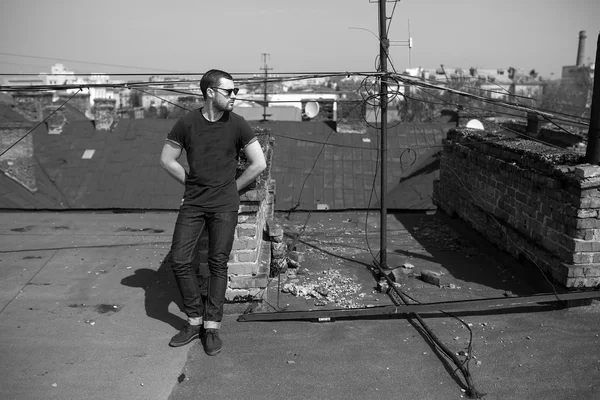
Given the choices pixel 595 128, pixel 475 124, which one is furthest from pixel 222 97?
pixel 475 124

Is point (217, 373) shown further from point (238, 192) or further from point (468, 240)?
point (468, 240)

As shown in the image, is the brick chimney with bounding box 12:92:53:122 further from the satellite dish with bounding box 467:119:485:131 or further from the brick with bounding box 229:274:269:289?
the brick with bounding box 229:274:269:289

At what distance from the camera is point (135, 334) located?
196 inches

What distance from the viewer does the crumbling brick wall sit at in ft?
18.5

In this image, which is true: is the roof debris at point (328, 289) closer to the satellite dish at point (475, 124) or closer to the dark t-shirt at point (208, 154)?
the dark t-shirt at point (208, 154)

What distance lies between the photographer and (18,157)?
45.2 ft

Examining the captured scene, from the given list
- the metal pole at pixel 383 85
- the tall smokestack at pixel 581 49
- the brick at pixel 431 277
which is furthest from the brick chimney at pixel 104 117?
the tall smokestack at pixel 581 49

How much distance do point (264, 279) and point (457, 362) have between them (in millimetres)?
1916

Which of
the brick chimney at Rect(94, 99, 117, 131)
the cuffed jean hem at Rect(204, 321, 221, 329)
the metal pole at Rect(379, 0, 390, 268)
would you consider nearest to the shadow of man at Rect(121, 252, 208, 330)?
the cuffed jean hem at Rect(204, 321, 221, 329)

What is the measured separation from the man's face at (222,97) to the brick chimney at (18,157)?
34.2ft

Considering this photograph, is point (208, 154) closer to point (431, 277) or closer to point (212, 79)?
point (212, 79)

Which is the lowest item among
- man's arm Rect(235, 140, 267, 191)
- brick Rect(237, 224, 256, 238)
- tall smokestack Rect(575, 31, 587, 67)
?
brick Rect(237, 224, 256, 238)

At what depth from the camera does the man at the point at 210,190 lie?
4570 millimetres

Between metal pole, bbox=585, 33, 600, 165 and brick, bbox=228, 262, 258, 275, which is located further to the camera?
metal pole, bbox=585, 33, 600, 165
